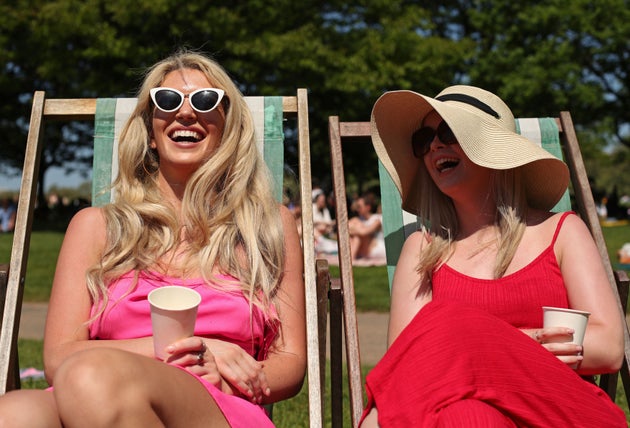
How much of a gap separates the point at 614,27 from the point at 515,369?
23.5m

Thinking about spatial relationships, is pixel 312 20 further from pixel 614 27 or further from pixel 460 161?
pixel 460 161

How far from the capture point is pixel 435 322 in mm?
2230

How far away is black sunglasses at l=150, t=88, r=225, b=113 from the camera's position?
9.05 ft

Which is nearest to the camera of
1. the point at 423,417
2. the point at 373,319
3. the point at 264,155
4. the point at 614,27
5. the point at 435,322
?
the point at 423,417

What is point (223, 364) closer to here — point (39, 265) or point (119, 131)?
point (119, 131)

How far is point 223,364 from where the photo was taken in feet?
7.62

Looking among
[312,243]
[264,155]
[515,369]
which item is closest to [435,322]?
[515,369]

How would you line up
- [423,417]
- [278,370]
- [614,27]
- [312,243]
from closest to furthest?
1. [423,417]
2. [278,370]
3. [312,243]
4. [614,27]

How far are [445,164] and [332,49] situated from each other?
1569cm

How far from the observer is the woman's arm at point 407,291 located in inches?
106

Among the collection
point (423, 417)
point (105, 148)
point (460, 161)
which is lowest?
point (423, 417)

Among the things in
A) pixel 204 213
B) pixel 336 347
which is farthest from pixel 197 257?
pixel 336 347

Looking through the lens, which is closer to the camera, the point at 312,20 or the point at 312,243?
the point at 312,243

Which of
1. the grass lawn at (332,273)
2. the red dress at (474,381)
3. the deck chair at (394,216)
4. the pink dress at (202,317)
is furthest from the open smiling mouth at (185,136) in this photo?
the grass lawn at (332,273)
